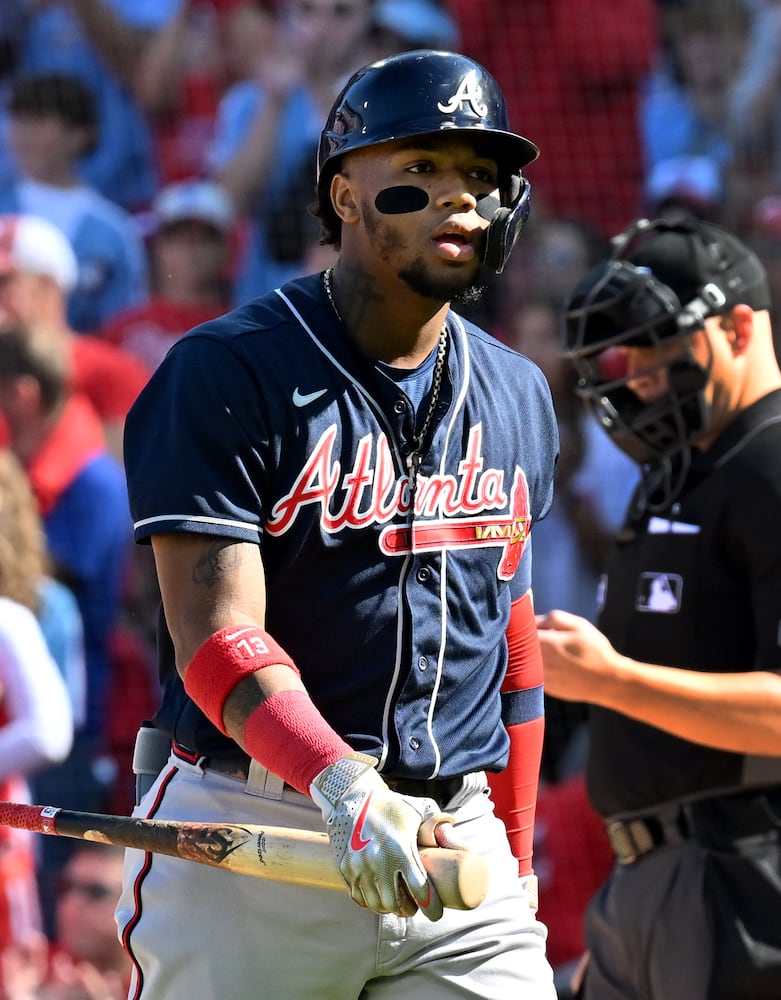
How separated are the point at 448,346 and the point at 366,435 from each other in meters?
0.28

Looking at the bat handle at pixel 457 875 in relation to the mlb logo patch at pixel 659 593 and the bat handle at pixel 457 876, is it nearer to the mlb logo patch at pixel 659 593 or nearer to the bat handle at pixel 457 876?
the bat handle at pixel 457 876

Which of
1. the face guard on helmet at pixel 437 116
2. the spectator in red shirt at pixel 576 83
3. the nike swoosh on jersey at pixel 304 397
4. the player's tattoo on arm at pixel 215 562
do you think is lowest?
the player's tattoo on arm at pixel 215 562

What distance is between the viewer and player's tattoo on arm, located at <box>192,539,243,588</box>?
2.22 meters

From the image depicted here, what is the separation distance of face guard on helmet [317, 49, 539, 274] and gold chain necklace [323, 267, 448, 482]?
0.59 feet

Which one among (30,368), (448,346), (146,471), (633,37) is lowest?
(146,471)

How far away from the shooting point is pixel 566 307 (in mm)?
3754

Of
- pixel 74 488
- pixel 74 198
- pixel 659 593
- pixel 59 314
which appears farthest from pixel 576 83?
pixel 659 593

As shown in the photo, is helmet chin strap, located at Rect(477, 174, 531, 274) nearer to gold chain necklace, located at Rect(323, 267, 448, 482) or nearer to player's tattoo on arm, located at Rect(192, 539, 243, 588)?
gold chain necklace, located at Rect(323, 267, 448, 482)

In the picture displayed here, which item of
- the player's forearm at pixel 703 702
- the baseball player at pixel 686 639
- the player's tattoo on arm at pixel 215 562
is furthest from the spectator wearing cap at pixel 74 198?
the player's tattoo on arm at pixel 215 562

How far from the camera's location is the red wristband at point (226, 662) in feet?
6.97

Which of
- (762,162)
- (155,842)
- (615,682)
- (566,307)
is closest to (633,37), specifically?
(762,162)

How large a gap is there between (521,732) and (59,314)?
13.4ft

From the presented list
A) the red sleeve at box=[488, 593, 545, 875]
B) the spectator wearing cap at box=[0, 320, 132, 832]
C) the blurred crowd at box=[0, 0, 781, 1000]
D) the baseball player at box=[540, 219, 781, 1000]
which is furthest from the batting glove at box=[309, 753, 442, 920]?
the spectator wearing cap at box=[0, 320, 132, 832]

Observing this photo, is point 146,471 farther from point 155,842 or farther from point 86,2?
point 86,2
